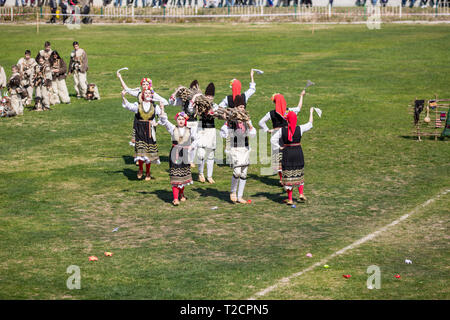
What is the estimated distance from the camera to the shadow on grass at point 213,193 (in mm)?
16375

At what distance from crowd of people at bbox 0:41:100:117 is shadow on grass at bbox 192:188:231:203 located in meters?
12.4

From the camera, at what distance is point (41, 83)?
27250mm

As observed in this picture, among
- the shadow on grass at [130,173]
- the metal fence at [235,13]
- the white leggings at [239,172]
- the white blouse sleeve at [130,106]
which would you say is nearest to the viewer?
the white leggings at [239,172]

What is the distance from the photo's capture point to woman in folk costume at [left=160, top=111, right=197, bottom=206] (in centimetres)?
1527

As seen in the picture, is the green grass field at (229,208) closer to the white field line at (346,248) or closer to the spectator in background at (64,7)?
the white field line at (346,248)

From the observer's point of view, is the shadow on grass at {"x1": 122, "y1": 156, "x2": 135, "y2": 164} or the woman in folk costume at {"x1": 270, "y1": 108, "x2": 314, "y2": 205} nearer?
the woman in folk costume at {"x1": 270, "y1": 108, "x2": 314, "y2": 205}

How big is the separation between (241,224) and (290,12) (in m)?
44.0

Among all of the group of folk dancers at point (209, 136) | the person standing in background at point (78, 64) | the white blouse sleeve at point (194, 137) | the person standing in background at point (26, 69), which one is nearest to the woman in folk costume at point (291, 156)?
the group of folk dancers at point (209, 136)

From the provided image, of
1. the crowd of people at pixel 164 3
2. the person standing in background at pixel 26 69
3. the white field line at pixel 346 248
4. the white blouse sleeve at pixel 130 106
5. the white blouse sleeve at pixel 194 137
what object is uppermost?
the crowd of people at pixel 164 3

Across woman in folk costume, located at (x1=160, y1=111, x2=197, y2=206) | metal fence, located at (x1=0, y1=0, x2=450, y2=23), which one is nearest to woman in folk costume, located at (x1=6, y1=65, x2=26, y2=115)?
woman in folk costume, located at (x1=160, y1=111, x2=197, y2=206)

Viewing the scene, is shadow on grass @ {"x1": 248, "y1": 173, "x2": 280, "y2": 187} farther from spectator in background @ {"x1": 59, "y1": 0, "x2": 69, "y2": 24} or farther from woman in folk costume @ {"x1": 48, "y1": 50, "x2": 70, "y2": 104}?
spectator in background @ {"x1": 59, "y1": 0, "x2": 69, "y2": 24}

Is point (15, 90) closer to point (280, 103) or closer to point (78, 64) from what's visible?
point (78, 64)

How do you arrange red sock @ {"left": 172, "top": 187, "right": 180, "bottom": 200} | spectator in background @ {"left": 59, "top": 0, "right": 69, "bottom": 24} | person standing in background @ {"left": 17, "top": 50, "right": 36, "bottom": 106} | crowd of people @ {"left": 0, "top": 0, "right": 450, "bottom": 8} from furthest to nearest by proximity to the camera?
crowd of people @ {"left": 0, "top": 0, "right": 450, "bottom": 8} < spectator in background @ {"left": 59, "top": 0, "right": 69, "bottom": 24} < person standing in background @ {"left": 17, "top": 50, "right": 36, "bottom": 106} < red sock @ {"left": 172, "top": 187, "right": 180, "bottom": 200}

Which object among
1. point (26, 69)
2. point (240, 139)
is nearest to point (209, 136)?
point (240, 139)
